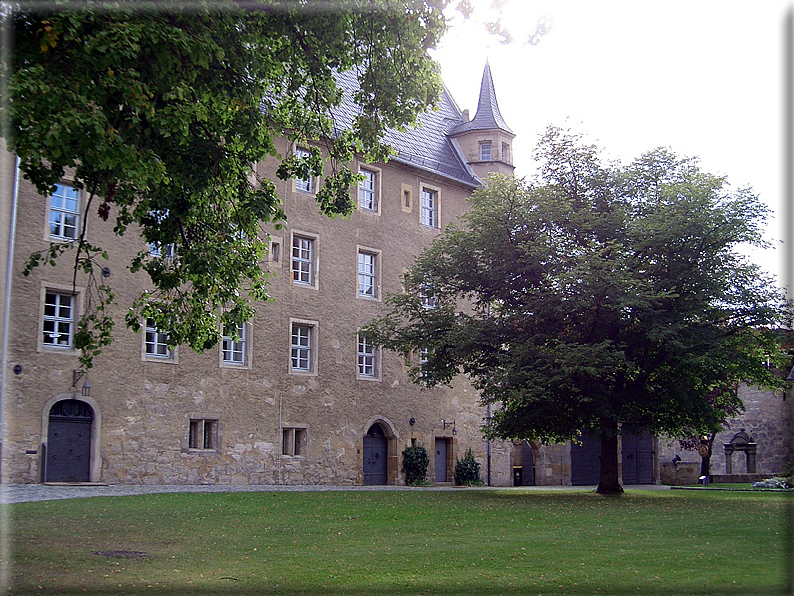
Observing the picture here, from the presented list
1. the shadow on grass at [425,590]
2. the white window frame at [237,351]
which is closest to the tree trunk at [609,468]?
the white window frame at [237,351]

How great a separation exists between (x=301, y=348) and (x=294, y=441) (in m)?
3.03

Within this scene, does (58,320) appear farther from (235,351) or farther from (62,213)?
(235,351)

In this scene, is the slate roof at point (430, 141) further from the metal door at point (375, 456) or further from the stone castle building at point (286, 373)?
the metal door at point (375, 456)

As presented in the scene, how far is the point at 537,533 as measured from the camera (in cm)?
1257

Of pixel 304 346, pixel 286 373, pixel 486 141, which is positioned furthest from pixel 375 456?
pixel 486 141

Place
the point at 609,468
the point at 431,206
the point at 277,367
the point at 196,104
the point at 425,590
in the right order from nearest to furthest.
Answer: the point at 425,590 < the point at 196,104 < the point at 609,468 < the point at 277,367 < the point at 431,206

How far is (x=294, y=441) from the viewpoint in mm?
28219

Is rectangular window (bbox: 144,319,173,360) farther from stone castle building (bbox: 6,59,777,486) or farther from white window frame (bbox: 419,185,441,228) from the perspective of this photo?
white window frame (bbox: 419,185,441,228)

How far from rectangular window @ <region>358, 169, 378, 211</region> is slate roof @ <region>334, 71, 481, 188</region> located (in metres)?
1.04

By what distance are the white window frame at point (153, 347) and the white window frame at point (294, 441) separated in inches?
185

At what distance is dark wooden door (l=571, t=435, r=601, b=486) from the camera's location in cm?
3709

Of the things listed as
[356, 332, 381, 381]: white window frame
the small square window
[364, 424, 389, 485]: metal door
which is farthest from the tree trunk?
the small square window

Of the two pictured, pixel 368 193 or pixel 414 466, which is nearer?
pixel 414 466

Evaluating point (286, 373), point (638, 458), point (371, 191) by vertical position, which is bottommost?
point (638, 458)
